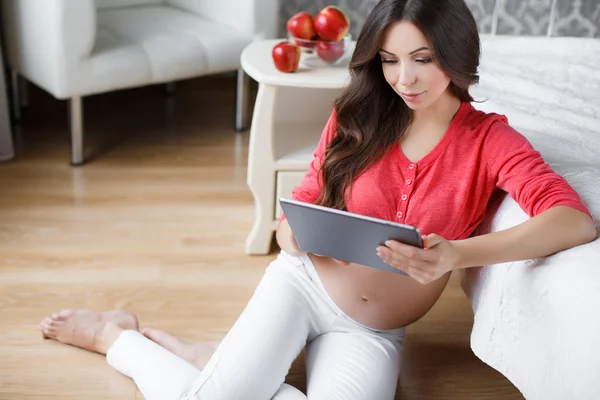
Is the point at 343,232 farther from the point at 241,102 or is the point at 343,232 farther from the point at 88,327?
the point at 241,102

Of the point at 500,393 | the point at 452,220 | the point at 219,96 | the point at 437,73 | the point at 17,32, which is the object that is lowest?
the point at 219,96

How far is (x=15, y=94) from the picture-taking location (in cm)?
284

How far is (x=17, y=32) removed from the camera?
2.58 m

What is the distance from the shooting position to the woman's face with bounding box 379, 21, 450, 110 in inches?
50.3

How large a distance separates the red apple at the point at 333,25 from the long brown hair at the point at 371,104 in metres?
0.63

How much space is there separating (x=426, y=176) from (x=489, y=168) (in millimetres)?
103

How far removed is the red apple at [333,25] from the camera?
203cm

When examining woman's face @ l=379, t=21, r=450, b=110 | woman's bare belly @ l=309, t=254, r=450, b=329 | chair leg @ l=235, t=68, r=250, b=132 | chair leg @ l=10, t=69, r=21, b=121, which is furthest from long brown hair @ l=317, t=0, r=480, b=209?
chair leg @ l=10, t=69, r=21, b=121

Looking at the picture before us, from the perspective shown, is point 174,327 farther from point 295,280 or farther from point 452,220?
point 452,220

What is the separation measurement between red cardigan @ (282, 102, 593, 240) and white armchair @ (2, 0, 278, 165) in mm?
1285

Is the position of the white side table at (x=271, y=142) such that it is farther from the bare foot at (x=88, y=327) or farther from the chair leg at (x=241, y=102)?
the chair leg at (x=241, y=102)

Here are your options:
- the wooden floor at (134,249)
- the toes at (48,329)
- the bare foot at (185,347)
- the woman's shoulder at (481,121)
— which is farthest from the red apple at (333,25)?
the toes at (48,329)

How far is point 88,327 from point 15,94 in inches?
54.1

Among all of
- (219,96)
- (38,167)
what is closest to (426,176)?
(38,167)
